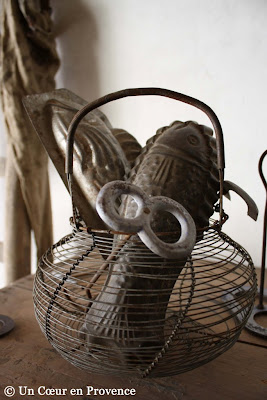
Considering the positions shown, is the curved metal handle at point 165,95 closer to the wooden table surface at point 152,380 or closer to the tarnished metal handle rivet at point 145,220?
the tarnished metal handle rivet at point 145,220

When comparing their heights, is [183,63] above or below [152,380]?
above

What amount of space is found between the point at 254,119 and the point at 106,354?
86 cm

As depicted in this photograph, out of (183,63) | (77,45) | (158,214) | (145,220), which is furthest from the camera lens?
(77,45)

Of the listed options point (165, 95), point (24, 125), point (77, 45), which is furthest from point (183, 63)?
point (165, 95)

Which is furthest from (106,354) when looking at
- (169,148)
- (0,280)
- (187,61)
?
(0,280)

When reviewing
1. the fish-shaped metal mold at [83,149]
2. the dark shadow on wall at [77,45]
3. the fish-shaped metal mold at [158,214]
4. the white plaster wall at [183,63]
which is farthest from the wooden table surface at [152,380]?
the dark shadow on wall at [77,45]

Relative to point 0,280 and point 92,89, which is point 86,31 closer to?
point 92,89

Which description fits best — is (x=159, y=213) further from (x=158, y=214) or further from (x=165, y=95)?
(x=165, y=95)

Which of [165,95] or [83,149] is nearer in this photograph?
[165,95]

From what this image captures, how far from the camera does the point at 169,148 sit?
1.80 ft

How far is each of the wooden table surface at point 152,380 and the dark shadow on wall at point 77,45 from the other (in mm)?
1009

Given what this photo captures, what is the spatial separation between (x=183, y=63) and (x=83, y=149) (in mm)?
659

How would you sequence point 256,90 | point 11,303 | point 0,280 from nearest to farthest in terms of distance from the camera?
1. point 11,303
2. point 256,90
3. point 0,280

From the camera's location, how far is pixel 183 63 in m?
1.14
